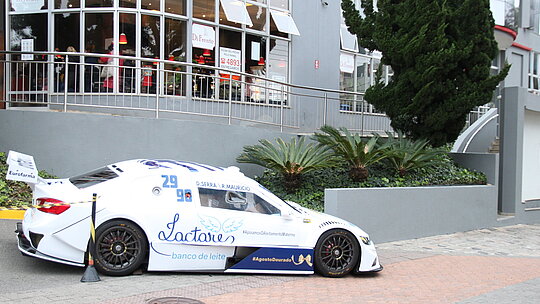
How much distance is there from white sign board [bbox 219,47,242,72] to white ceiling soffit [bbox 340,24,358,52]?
4.55m

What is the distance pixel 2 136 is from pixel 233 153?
453 centimetres

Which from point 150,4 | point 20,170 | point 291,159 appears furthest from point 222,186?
point 150,4

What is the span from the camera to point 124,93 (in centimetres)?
1239

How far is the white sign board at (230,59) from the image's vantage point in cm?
1484

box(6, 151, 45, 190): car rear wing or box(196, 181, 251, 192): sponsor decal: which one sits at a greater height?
box(6, 151, 45, 190): car rear wing

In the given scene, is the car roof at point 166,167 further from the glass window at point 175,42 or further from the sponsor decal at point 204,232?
the glass window at point 175,42

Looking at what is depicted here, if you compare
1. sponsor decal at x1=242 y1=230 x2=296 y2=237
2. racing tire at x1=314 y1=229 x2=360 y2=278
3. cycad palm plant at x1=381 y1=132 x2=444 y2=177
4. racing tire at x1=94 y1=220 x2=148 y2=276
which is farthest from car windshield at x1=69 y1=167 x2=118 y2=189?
cycad palm plant at x1=381 y1=132 x2=444 y2=177

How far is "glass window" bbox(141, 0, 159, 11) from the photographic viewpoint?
43.6 ft

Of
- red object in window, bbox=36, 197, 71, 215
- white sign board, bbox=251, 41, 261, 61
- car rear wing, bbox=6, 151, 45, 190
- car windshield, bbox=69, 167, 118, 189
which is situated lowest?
red object in window, bbox=36, 197, 71, 215

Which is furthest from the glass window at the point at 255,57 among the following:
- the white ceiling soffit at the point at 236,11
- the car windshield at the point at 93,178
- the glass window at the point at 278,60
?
the car windshield at the point at 93,178

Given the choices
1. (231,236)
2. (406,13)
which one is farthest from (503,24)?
(231,236)

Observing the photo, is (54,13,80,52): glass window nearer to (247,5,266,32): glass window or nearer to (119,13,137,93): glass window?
(119,13,137,93): glass window

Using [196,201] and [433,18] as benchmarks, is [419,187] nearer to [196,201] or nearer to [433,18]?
[433,18]

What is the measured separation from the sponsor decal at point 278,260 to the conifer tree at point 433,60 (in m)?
6.16
